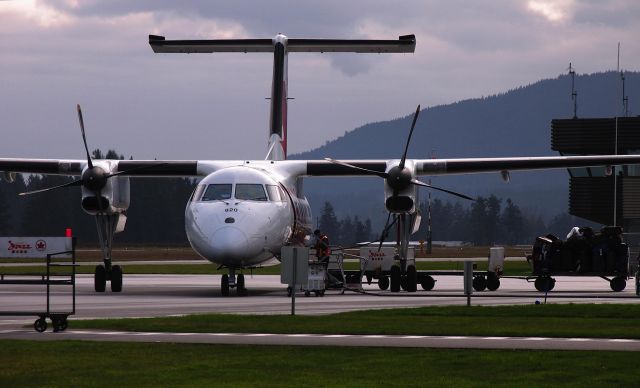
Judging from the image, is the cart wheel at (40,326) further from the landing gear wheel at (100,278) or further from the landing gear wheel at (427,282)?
the landing gear wheel at (427,282)

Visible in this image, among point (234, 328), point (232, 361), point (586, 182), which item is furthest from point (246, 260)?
point (586, 182)

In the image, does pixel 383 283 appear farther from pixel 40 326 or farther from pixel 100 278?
pixel 40 326

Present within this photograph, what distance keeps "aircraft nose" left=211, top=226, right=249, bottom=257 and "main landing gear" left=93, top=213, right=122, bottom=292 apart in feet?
21.2

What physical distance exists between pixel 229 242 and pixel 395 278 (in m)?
7.95

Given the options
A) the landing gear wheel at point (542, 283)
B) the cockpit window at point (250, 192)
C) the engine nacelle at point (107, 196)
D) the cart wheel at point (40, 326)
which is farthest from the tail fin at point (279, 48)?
the cart wheel at point (40, 326)

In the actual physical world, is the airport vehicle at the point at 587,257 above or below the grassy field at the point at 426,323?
above

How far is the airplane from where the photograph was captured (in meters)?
30.8

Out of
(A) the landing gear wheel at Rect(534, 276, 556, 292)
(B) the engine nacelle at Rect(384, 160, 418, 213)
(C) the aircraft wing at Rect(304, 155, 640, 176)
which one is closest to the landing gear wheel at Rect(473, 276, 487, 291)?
(A) the landing gear wheel at Rect(534, 276, 556, 292)

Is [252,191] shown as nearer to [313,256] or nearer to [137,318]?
[313,256]

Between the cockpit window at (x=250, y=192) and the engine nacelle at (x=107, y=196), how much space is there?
568 cm

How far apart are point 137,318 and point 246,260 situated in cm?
775

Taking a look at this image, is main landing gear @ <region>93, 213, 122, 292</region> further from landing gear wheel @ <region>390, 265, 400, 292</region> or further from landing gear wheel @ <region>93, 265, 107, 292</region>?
landing gear wheel @ <region>390, 265, 400, 292</region>

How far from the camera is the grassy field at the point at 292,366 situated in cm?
1432

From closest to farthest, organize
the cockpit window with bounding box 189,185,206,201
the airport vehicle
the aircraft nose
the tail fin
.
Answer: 1. the aircraft nose
2. the cockpit window with bounding box 189,185,206,201
3. the airport vehicle
4. the tail fin
